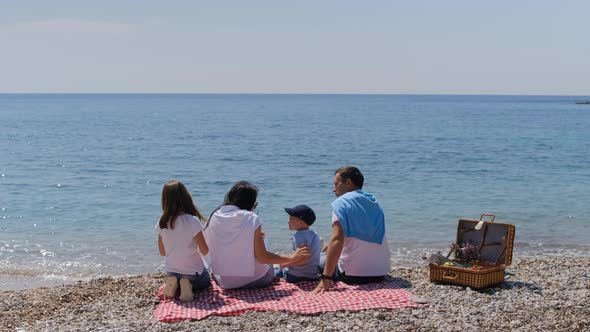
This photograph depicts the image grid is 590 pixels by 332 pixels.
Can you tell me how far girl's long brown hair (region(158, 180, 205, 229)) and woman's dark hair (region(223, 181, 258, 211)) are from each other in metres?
0.41

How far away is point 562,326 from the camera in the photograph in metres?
6.08

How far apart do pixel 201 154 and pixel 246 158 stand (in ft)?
8.97

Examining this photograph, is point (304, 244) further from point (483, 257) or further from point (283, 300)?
point (483, 257)

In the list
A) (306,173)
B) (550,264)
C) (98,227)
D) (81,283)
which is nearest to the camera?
(81,283)

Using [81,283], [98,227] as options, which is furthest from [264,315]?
[98,227]

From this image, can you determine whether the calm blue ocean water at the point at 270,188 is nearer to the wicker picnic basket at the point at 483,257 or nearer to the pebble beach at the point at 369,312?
the pebble beach at the point at 369,312

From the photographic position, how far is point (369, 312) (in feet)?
21.1

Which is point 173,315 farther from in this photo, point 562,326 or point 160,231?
point 562,326

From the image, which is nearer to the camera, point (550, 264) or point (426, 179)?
point (550, 264)

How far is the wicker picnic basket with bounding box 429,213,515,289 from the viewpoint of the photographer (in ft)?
23.9

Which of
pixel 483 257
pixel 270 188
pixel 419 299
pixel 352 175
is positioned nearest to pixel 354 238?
pixel 352 175

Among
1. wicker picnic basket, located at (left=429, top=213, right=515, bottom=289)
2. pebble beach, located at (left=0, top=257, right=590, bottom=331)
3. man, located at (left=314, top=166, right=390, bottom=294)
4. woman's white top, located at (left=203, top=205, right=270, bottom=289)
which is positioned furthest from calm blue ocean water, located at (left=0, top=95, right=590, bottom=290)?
woman's white top, located at (left=203, top=205, right=270, bottom=289)

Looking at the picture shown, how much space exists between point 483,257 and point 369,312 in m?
2.18

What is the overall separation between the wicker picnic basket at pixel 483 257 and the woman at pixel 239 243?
179 cm
